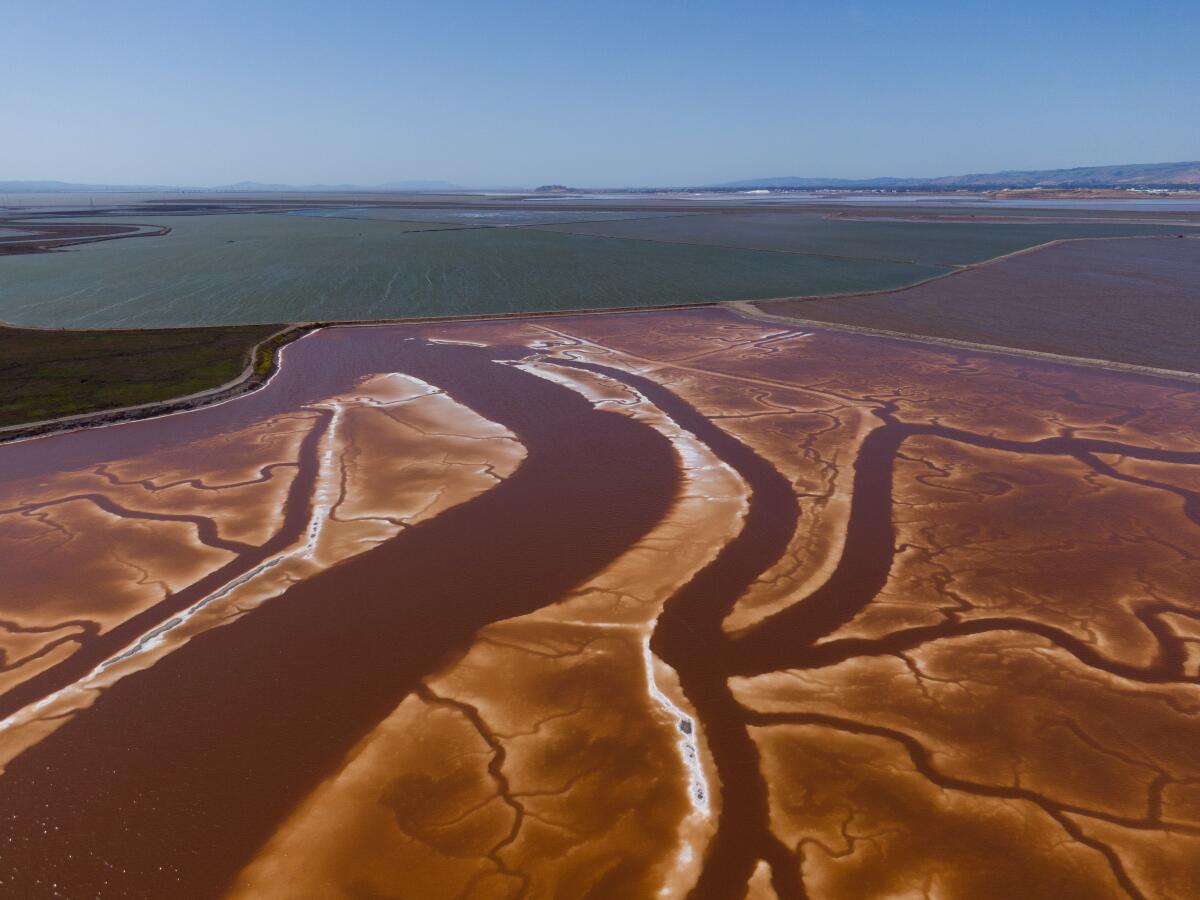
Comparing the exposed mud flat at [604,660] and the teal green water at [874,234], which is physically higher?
the teal green water at [874,234]

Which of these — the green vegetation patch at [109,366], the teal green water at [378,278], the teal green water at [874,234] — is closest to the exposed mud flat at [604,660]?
the green vegetation patch at [109,366]

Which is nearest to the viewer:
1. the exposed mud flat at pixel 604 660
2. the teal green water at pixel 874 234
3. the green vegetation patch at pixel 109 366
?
the exposed mud flat at pixel 604 660

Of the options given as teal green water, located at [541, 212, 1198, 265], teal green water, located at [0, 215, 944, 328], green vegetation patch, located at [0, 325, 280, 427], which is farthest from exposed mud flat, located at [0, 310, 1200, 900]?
teal green water, located at [541, 212, 1198, 265]

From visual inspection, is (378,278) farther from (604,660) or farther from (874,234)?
(874,234)

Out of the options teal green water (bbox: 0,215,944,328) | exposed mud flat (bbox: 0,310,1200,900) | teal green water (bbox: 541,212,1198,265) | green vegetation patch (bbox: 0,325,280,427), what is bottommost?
exposed mud flat (bbox: 0,310,1200,900)

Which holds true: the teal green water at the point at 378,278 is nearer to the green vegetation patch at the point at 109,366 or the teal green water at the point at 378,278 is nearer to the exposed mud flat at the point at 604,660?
the green vegetation patch at the point at 109,366

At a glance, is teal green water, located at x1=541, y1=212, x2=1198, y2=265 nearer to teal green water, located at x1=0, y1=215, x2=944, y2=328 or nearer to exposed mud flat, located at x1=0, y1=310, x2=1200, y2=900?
teal green water, located at x1=0, y1=215, x2=944, y2=328

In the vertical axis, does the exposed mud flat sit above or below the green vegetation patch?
below
